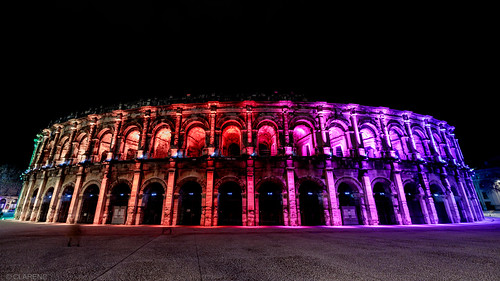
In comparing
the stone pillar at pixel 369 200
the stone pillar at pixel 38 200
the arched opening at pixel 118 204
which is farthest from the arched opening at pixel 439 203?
the stone pillar at pixel 38 200

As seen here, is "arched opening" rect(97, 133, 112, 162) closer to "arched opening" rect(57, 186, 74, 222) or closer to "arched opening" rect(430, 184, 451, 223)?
"arched opening" rect(57, 186, 74, 222)

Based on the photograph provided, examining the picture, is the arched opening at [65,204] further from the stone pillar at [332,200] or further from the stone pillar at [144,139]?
the stone pillar at [332,200]

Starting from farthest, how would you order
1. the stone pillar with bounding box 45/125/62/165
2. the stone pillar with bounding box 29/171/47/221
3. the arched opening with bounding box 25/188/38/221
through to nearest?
1. the stone pillar with bounding box 45/125/62/165
2. the arched opening with bounding box 25/188/38/221
3. the stone pillar with bounding box 29/171/47/221

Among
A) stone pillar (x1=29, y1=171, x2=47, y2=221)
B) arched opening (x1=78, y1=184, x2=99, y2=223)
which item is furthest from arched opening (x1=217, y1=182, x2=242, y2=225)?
stone pillar (x1=29, y1=171, x2=47, y2=221)

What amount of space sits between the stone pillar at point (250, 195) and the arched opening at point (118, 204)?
11300 mm

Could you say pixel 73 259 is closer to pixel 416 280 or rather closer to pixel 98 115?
pixel 416 280

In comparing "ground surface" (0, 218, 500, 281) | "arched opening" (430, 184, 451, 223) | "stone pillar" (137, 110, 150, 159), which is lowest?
"ground surface" (0, 218, 500, 281)

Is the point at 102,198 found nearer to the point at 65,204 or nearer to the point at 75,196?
the point at 75,196

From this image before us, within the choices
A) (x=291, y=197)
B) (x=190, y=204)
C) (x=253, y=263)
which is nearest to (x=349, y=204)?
(x=291, y=197)

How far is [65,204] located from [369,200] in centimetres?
3009

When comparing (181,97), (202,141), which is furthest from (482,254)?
(181,97)

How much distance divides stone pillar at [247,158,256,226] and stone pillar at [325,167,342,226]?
6468 mm

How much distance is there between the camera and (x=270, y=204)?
1625cm

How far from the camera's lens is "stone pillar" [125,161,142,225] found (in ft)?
53.0
